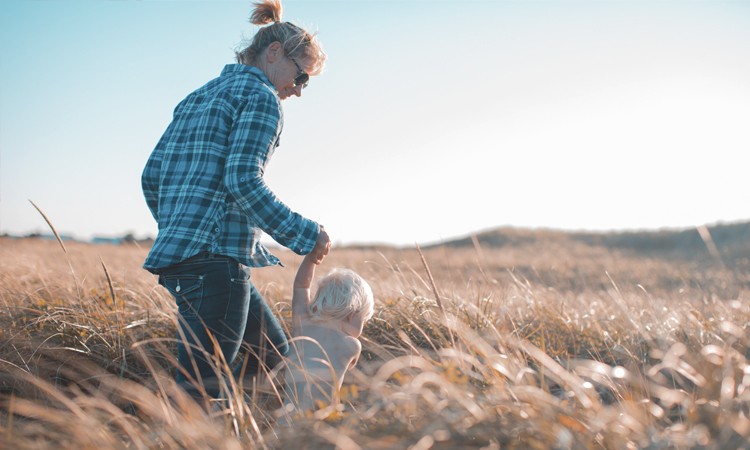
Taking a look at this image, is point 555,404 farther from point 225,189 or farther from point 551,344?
point 551,344

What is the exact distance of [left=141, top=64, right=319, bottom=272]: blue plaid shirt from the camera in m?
2.34

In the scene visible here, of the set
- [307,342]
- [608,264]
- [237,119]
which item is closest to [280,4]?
[237,119]

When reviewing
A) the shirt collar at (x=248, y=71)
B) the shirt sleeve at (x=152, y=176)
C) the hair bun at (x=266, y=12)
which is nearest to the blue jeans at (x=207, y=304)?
the shirt sleeve at (x=152, y=176)

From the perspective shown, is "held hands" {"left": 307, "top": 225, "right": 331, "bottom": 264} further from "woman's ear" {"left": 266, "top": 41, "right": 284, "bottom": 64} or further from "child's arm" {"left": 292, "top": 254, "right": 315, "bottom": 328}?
"woman's ear" {"left": 266, "top": 41, "right": 284, "bottom": 64}

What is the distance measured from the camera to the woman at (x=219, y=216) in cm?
234

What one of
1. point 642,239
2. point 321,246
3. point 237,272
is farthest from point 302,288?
point 642,239

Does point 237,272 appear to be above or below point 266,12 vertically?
below

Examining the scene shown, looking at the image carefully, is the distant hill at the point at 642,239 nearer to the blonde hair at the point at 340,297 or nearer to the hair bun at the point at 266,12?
the blonde hair at the point at 340,297

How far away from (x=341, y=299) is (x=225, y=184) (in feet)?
2.79

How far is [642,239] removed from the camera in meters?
22.5

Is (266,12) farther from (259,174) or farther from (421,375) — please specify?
(421,375)

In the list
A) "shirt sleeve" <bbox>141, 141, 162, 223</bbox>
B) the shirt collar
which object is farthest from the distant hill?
"shirt sleeve" <bbox>141, 141, 162, 223</bbox>

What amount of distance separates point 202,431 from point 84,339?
6.22ft

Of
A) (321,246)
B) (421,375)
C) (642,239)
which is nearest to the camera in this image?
(421,375)
